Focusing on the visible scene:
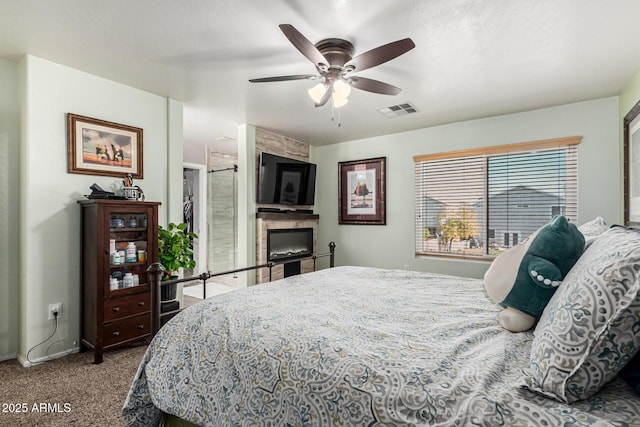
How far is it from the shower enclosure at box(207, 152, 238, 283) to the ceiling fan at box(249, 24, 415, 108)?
12.9ft

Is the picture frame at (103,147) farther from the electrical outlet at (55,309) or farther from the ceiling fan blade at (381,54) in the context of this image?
the ceiling fan blade at (381,54)

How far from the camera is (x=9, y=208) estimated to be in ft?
8.95

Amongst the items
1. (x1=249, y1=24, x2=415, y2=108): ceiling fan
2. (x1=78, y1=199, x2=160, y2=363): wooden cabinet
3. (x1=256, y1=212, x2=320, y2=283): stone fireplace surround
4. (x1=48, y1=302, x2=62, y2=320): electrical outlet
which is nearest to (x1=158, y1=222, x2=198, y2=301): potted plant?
(x1=78, y1=199, x2=160, y2=363): wooden cabinet

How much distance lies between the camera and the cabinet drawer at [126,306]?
2.78 meters

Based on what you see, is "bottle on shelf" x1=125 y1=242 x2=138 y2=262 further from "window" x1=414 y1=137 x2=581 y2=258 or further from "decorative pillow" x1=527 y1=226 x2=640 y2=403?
"window" x1=414 y1=137 x2=581 y2=258

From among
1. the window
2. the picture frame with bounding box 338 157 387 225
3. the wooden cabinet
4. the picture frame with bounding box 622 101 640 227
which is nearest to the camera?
the wooden cabinet

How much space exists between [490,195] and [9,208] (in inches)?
196

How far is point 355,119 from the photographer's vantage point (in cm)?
427

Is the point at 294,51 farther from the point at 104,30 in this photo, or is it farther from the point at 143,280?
the point at 143,280

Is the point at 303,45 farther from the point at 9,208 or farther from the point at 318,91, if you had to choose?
the point at 9,208

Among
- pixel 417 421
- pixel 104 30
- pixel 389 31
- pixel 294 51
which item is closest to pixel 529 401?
pixel 417 421

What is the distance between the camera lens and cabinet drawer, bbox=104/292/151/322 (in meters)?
2.78

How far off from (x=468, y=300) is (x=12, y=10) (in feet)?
10.8

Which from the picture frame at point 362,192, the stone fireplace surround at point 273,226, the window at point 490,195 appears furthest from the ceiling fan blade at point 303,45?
the picture frame at point 362,192
